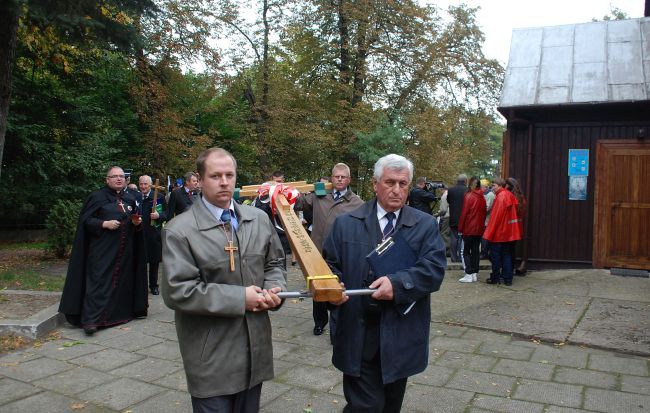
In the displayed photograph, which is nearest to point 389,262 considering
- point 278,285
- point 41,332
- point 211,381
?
point 278,285

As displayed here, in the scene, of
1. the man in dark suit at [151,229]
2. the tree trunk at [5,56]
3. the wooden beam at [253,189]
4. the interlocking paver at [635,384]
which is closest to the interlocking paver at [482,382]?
the interlocking paver at [635,384]

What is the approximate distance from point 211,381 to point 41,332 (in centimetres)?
492

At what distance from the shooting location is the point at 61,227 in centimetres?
1351

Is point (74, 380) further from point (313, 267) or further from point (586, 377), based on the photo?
point (586, 377)

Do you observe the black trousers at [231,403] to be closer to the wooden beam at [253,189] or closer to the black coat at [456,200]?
the wooden beam at [253,189]

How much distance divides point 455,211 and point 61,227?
31.1 ft

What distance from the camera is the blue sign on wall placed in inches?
433

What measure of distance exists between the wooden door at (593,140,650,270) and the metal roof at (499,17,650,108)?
1.06m

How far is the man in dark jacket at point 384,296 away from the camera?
313 cm

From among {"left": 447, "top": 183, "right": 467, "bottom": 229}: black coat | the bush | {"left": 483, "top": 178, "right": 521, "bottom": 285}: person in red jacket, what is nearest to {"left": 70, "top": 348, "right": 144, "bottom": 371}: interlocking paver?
{"left": 483, "top": 178, "right": 521, "bottom": 285}: person in red jacket

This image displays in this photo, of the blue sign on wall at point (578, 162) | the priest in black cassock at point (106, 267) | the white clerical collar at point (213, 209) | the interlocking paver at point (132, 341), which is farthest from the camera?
the blue sign on wall at point (578, 162)

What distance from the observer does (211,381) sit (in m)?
2.88

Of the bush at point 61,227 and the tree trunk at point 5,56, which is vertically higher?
the tree trunk at point 5,56

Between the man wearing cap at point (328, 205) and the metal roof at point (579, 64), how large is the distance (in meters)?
5.78
